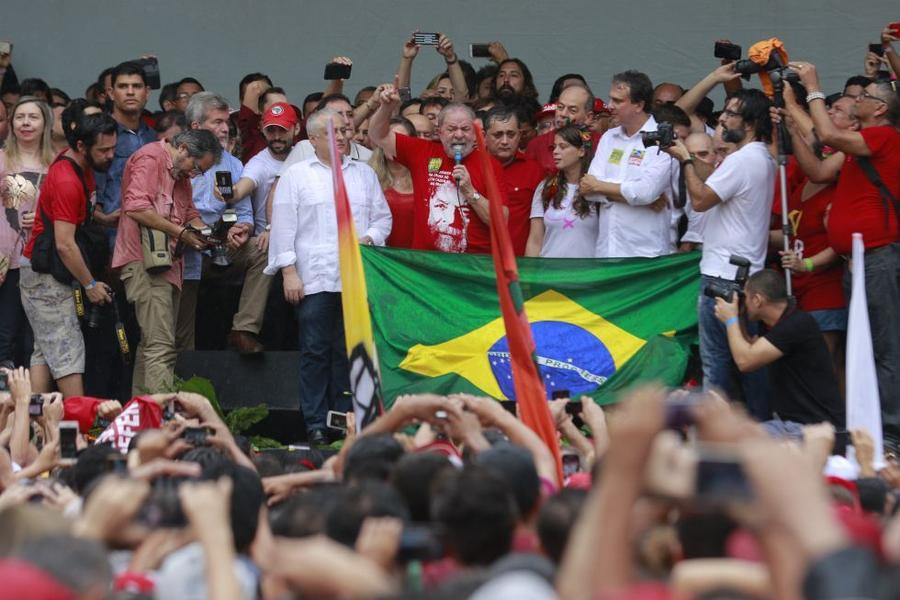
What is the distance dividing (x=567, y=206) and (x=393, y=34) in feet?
11.9

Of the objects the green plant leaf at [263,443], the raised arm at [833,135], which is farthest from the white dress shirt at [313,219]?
the raised arm at [833,135]

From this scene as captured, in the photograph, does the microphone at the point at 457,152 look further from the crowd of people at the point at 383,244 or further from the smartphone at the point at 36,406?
the smartphone at the point at 36,406

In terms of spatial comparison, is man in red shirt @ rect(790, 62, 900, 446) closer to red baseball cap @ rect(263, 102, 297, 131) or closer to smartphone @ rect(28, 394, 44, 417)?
red baseball cap @ rect(263, 102, 297, 131)

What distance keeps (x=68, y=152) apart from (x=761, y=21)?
5.25 m

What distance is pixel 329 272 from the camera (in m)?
8.98

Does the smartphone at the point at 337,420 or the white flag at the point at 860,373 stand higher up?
the white flag at the point at 860,373

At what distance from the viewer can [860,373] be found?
276 inches

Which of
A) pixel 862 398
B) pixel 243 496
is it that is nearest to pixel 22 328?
pixel 862 398

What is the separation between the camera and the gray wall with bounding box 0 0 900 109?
37.7ft

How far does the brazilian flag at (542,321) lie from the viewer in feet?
29.1

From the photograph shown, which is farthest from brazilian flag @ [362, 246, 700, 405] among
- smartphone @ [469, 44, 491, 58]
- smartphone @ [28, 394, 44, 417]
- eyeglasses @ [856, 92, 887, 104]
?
smartphone @ [469, 44, 491, 58]

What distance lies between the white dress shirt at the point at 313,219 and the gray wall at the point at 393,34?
3.20m

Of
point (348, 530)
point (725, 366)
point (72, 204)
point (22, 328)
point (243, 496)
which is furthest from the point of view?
point (22, 328)

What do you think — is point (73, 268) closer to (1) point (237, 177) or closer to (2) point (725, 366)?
(1) point (237, 177)
